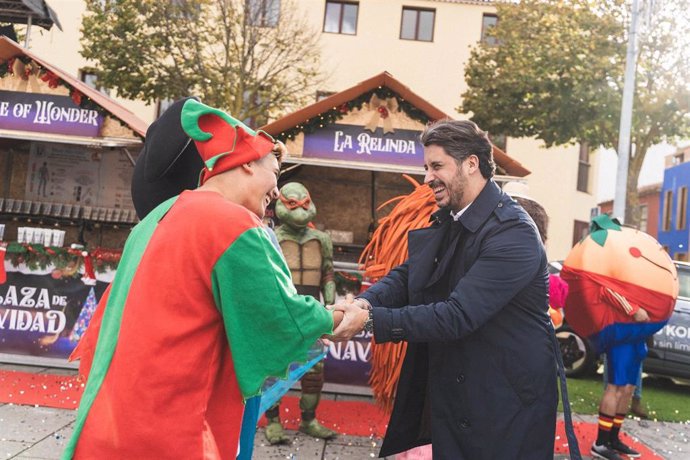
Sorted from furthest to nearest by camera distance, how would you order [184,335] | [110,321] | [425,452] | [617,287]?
[617,287] → [425,452] → [110,321] → [184,335]

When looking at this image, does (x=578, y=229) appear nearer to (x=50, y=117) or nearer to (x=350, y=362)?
(x=350, y=362)

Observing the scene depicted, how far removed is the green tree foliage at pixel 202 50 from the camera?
13758mm

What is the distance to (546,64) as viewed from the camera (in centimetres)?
1355

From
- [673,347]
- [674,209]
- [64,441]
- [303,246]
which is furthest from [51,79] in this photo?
[674,209]

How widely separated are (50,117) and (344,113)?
3253 mm

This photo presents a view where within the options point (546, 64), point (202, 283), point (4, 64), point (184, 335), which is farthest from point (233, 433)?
point (546, 64)

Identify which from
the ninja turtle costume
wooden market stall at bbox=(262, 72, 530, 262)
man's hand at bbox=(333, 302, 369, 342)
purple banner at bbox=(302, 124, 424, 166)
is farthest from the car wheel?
man's hand at bbox=(333, 302, 369, 342)

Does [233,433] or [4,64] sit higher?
[4,64]

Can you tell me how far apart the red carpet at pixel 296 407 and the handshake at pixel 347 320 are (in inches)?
109

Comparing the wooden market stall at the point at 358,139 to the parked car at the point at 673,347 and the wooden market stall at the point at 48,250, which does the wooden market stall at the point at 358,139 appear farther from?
the parked car at the point at 673,347

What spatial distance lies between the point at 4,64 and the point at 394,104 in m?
4.36

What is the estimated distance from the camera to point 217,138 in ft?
5.43

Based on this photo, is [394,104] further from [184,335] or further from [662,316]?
[184,335]

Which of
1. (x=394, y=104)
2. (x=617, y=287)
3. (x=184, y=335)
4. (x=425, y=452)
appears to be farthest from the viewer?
(x=394, y=104)
